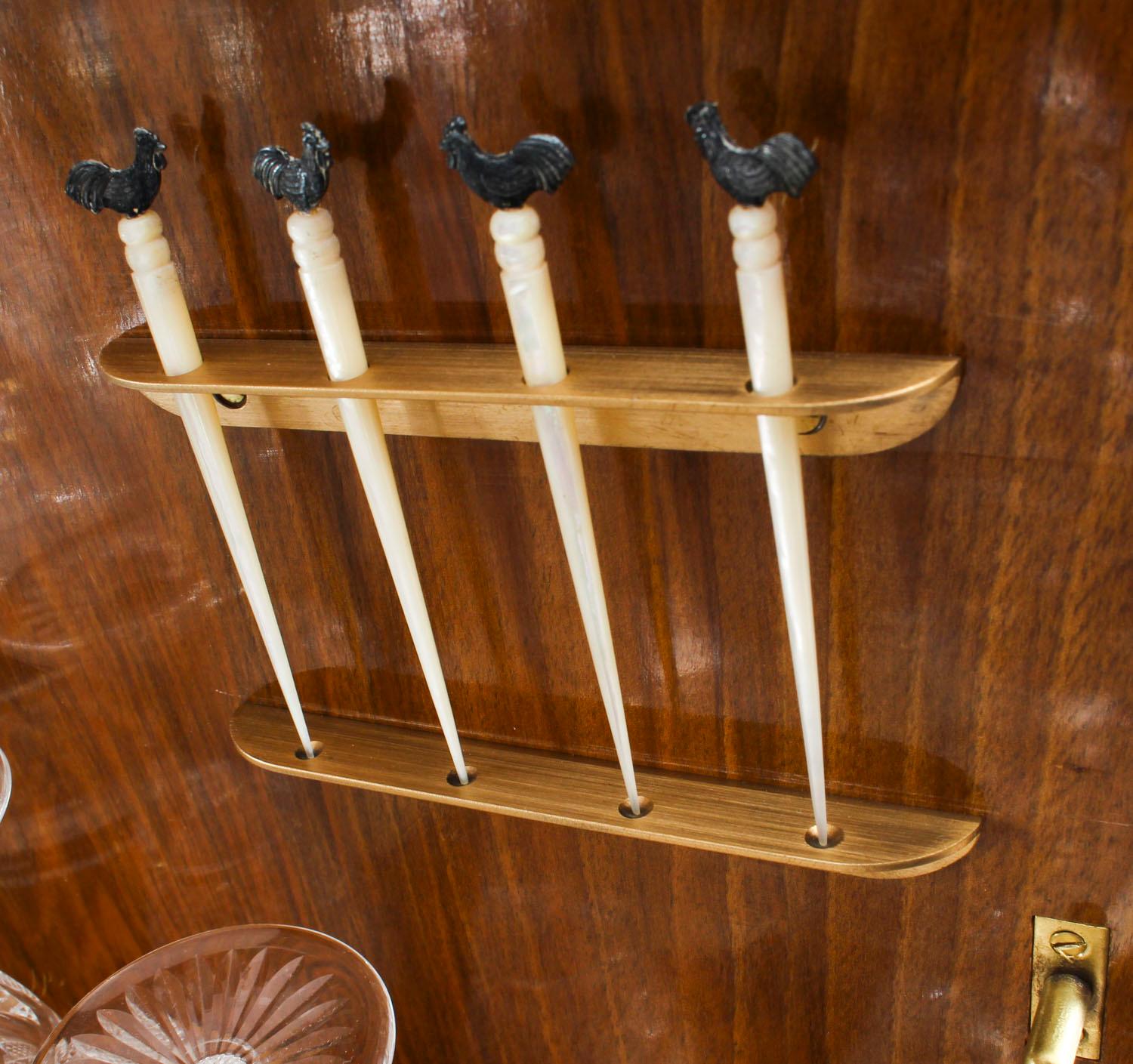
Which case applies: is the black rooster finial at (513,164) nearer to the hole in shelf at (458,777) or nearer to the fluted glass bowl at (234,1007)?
the hole in shelf at (458,777)

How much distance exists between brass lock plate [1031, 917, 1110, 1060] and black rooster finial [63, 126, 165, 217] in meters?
0.59

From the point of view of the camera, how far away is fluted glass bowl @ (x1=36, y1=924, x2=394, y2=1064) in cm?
72

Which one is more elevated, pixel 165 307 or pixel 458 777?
pixel 165 307

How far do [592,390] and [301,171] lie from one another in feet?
0.52

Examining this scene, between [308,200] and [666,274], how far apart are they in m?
0.16

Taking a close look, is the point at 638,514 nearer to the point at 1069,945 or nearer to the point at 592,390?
the point at 592,390

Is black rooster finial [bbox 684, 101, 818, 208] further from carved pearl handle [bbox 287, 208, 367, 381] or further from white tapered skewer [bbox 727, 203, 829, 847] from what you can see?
carved pearl handle [bbox 287, 208, 367, 381]

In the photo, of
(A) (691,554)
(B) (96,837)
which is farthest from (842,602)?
(B) (96,837)

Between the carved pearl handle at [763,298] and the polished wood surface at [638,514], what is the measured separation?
0.05 metres

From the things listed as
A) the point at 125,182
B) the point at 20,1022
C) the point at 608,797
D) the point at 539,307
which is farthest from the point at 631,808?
the point at 20,1022

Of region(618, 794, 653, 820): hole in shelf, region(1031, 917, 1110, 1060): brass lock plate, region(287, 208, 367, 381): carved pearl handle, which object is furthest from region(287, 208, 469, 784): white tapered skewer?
region(1031, 917, 1110, 1060): brass lock plate

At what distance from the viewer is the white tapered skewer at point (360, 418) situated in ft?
1.58

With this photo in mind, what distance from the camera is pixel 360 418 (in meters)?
0.53

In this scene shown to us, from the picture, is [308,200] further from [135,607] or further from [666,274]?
[135,607]
